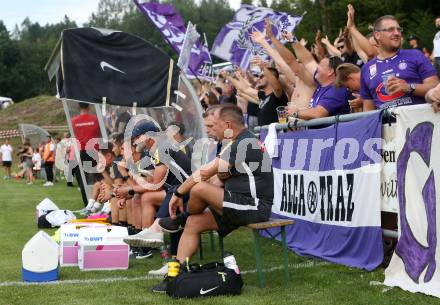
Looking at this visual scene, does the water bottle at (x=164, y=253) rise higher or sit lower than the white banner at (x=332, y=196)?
lower

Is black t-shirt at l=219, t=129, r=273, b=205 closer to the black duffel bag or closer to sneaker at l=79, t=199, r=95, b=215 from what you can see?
the black duffel bag

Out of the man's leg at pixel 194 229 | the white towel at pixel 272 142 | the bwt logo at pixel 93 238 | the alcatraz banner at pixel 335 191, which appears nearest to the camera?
the man's leg at pixel 194 229

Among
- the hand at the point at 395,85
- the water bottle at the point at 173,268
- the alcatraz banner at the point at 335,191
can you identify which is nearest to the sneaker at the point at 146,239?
the water bottle at the point at 173,268

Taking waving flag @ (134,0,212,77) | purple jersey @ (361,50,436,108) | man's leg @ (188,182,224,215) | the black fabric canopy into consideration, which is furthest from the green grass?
waving flag @ (134,0,212,77)

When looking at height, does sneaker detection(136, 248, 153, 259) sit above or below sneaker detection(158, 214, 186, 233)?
below

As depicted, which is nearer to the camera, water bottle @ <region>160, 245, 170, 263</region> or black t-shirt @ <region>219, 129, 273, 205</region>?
black t-shirt @ <region>219, 129, 273, 205</region>

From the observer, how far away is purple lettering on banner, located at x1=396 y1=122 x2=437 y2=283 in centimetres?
538

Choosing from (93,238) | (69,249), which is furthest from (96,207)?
(93,238)

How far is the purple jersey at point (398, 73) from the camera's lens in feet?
20.5

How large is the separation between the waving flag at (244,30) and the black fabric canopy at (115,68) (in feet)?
5.66

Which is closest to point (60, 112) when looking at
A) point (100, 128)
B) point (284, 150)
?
point (100, 128)

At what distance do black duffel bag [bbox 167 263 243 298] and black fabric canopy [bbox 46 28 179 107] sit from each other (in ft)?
24.7

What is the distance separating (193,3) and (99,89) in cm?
10653

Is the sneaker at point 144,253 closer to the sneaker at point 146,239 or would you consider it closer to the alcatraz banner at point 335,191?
the sneaker at point 146,239
